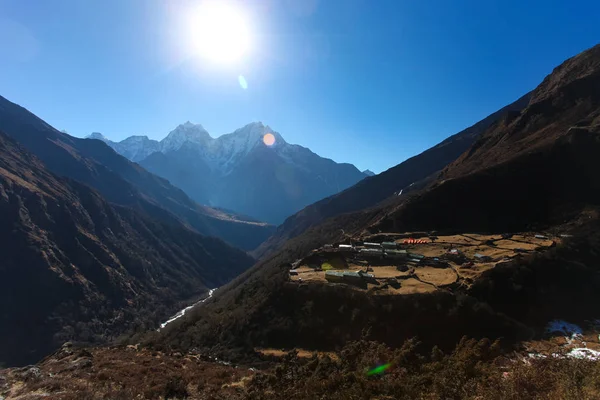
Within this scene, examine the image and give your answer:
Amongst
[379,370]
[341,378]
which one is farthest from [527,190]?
[341,378]

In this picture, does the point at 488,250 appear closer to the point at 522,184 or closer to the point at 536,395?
the point at 522,184

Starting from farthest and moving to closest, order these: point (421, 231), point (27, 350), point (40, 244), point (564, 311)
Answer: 1. point (40, 244)
2. point (27, 350)
3. point (421, 231)
4. point (564, 311)

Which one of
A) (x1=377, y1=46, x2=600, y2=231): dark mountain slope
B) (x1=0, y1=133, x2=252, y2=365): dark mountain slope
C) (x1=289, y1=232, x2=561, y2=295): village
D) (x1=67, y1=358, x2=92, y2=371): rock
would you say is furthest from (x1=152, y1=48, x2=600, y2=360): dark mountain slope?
(x1=0, y1=133, x2=252, y2=365): dark mountain slope

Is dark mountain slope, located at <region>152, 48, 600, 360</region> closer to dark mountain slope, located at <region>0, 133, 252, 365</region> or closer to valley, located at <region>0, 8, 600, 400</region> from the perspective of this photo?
valley, located at <region>0, 8, 600, 400</region>

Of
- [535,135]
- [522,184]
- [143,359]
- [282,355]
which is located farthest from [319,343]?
[535,135]

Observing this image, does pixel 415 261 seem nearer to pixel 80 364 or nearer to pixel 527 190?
pixel 527 190
